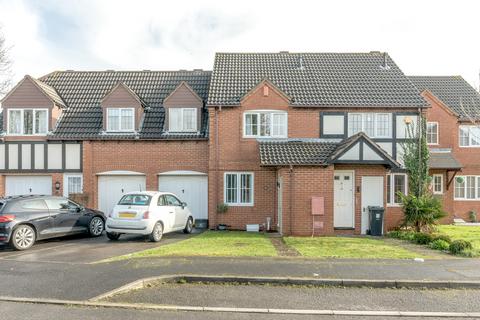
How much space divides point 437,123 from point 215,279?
17673mm

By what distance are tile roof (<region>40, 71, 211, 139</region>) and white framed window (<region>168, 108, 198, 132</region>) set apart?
1.38ft

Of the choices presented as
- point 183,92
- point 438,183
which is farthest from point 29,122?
point 438,183

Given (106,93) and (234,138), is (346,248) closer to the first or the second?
(234,138)

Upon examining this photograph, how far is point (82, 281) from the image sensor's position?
25.7 ft

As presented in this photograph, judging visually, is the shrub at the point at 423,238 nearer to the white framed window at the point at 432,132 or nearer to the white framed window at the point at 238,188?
the white framed window at the point at 238,188

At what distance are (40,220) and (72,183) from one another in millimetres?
6322

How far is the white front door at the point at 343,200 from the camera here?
15867 mm

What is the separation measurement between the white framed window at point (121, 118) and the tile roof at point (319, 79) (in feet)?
13.1

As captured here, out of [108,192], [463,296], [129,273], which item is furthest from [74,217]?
[463,296]

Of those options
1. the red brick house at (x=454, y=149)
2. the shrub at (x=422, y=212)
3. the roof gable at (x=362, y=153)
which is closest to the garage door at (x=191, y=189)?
the roof gable at (x=362, y=153)

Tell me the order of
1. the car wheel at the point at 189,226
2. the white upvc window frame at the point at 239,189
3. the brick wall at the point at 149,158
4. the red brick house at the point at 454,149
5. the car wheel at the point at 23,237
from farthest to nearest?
the red brick house at the point at 454,149 < the brick wall at the point at 149,158 < the white upvc window frame at the point at 239,189 < the car wheel at the point at 189,226 < the car wheel at the point at 23,237

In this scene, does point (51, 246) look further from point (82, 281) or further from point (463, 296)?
point (463, 296)

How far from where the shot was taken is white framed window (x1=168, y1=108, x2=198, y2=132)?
1886cm

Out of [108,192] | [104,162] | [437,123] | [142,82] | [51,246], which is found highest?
[142,82]
